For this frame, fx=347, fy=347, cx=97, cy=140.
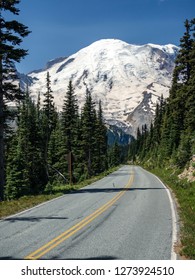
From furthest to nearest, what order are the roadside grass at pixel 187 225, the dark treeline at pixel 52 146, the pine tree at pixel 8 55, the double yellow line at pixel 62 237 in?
the dark treeline at pixel 52 146
the pine tree at pixel 8 55
the roadside grass at pixel 187 225
the double yellow line at pixel 62 237

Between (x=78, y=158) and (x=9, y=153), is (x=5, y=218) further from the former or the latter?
(x=78, y=158)

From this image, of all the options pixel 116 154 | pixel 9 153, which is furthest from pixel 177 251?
pixel 116 154

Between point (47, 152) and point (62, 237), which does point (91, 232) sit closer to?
point (62, 237)

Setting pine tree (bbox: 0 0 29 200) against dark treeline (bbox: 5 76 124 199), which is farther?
dark treeline (bbox: 5 76 124 199)

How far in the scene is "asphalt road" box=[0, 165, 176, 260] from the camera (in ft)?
30.7

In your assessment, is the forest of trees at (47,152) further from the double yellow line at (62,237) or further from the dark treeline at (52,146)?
the double yellow line at (62,237)

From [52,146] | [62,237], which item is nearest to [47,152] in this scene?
[52,146]

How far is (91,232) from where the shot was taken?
11891mm

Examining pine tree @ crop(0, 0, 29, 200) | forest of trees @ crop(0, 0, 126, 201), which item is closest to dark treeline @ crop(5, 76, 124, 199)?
forest of trees @ crop(0, 0, 126, 201)

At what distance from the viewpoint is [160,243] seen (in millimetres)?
10508

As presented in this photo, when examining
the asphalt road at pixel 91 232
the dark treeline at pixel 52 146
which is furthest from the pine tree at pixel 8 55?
the dark treeline at pixel 52 146

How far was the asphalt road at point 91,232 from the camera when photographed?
9.37 metres

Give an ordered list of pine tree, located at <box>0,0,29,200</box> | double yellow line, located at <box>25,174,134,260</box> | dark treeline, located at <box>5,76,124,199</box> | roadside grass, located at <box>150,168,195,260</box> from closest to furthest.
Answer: double yellow line, located at <box>25,174,134,260</box> → roadside grass, located at <box>150,168,195,260</box> → pine tree, located at <box>0,0,29,200</box> → dark treeline, located at <box>5,76,124,199</box>

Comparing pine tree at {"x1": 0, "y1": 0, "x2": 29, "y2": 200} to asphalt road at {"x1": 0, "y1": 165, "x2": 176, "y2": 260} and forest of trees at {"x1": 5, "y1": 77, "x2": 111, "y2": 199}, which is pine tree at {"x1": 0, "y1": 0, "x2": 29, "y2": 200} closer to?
asphalt road at {"x1": 0, "y1": 165, "x2": 176, "y2": 260}
